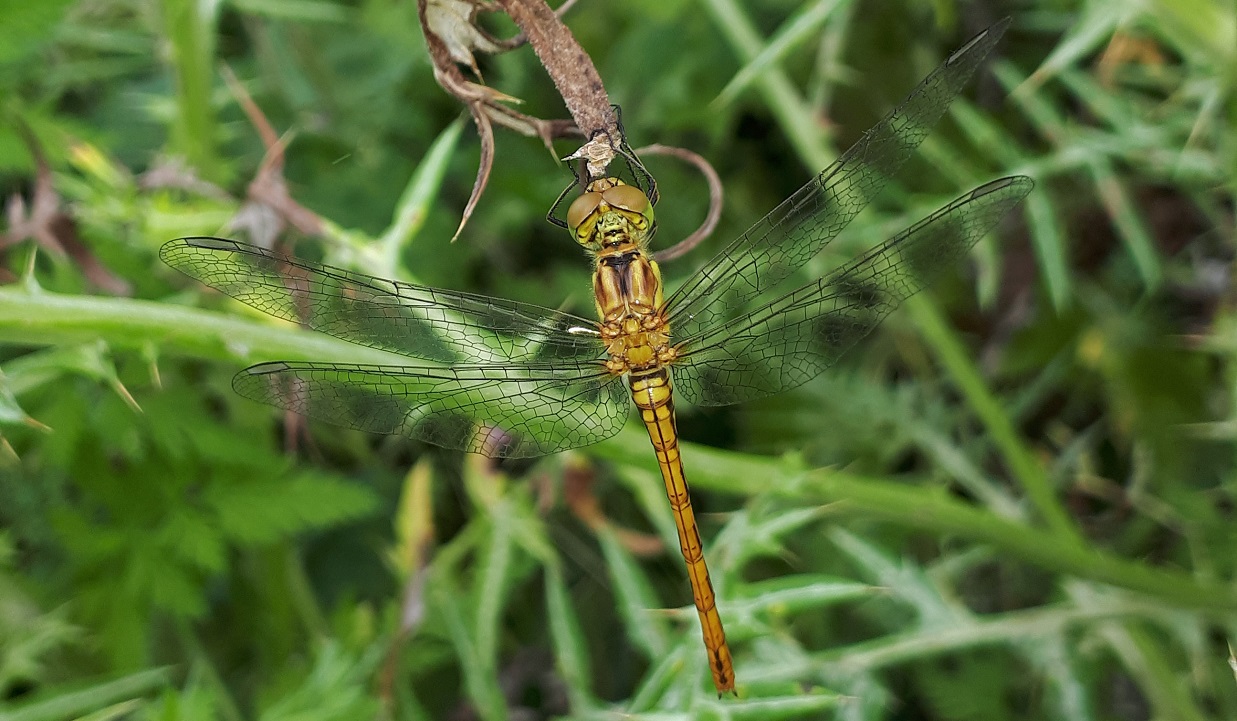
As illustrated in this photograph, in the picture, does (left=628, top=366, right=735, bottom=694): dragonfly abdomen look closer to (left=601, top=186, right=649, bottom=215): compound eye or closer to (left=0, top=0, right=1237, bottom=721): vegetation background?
(left=0, top=0, right=1237, bottom=721): vegetation background

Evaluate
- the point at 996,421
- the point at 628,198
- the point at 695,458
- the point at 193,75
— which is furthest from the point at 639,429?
the point at 193,75

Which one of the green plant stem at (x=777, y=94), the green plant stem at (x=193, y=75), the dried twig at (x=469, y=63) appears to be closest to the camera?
the dried twig at (x=469, y=63)

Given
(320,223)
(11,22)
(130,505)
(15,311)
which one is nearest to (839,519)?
(320,223)

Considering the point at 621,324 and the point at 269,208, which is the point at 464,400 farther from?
the point at 269,208

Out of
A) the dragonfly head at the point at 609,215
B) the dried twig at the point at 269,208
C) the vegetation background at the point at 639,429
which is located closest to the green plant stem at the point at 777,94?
the vegetation background at the point at 639,429

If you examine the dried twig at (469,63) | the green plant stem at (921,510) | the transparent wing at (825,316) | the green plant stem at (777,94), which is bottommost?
the green plant stem at (921,510)

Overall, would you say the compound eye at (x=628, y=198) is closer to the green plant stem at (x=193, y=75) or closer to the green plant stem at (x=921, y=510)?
the green plant stem at (x=921, y=510)
